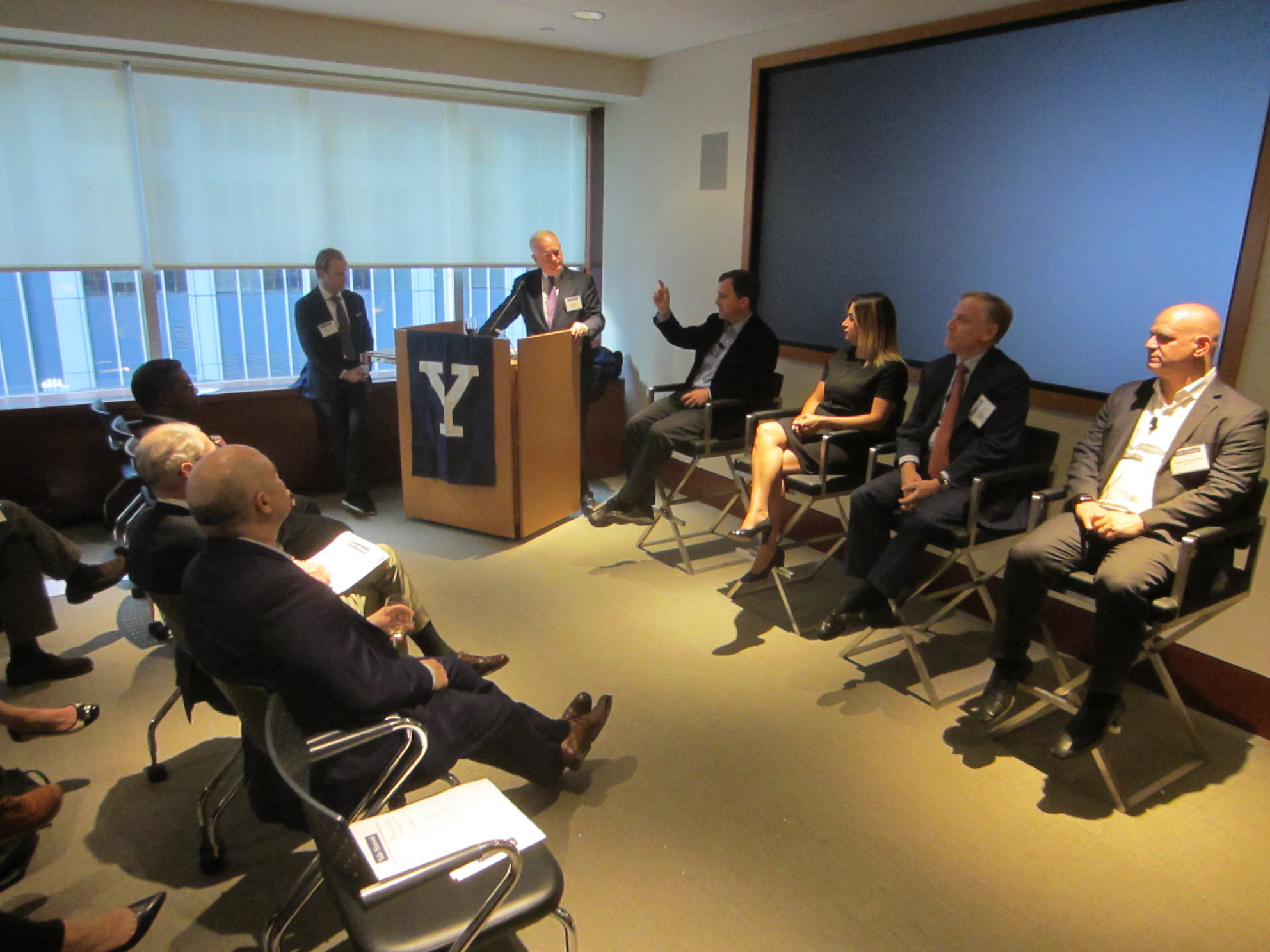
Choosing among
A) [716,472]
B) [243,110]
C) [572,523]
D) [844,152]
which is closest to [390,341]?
[243,110]

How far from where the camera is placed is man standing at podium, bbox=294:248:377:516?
494 cm

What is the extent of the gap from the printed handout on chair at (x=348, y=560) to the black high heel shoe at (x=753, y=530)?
5.15ft

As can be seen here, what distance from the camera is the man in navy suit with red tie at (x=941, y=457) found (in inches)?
125

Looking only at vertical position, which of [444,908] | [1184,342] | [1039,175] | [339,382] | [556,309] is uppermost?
[1039,175]

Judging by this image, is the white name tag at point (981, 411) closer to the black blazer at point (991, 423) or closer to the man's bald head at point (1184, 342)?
the black blazer at point (991, 423)

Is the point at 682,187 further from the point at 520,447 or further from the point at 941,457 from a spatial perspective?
the point at 941,457

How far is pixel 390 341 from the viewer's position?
598 centimetres

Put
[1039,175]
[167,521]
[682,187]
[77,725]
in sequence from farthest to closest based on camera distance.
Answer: [682,187]
[1039,175]
[77,725]
[167,521]

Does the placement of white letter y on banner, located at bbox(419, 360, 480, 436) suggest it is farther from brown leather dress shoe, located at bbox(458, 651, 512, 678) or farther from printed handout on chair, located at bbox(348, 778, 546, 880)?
printed handout on chair, located at bbox(348, 778, 546, 880)

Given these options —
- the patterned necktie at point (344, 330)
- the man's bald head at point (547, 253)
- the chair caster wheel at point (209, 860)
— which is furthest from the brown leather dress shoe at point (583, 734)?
the patterned necktie at point (344, 330)

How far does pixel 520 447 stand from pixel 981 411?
2321 mm

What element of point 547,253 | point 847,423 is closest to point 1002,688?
point 847,423

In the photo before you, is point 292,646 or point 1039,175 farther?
point 1039,175

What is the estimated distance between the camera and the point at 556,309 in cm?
510
